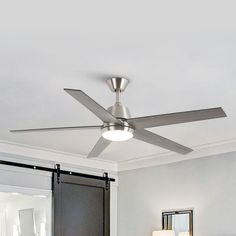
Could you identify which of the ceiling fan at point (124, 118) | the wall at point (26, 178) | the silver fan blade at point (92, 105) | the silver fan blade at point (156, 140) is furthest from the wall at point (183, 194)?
the silver fan blade at point (92, 105)

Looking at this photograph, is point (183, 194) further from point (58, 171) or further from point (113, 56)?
point (113, 56)

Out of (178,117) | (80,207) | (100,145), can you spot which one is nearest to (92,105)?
(178,117)

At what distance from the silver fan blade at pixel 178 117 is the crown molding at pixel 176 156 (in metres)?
2.00

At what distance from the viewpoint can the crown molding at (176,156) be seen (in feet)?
16.1

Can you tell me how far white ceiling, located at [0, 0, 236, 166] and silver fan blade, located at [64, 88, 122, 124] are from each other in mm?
279

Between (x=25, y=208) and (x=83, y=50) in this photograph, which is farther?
(x=25, y=208)

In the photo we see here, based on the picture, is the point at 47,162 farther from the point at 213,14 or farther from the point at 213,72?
the point at 213,14

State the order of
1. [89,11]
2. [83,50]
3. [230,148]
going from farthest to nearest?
[230,148], [83,50], [89,11]

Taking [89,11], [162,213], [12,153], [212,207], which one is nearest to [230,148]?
[212,207]

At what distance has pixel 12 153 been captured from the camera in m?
5.01

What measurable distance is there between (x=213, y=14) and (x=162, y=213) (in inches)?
136

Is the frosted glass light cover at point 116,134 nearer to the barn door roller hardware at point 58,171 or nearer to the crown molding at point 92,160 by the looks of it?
the crown molding at point 92,160

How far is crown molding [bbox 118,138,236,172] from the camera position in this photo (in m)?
4.89

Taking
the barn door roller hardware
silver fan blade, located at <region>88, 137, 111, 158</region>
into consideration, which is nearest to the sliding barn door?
the barn door roller hardware
